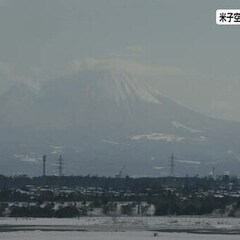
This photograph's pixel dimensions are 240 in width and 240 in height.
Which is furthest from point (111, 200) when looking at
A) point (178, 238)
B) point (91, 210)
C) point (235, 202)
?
point (178, 238)

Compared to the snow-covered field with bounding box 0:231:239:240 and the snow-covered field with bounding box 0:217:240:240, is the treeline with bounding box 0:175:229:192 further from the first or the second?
the snow-covered field with bounding box 0:231:239:240

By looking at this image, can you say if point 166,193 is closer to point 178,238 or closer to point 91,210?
point 91,210

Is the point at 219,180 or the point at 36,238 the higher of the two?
the point at 219,180

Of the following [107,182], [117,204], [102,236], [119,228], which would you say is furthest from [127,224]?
[107,182]

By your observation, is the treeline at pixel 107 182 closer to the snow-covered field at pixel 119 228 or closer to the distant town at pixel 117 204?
the distant town at pixel 117 204

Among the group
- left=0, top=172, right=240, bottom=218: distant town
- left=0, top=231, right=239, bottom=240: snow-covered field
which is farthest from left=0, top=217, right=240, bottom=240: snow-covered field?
left=0, top=172, right=240, bottom=218: distant town

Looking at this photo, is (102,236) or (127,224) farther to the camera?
(127,224)

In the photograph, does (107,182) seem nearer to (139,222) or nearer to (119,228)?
(139,222)

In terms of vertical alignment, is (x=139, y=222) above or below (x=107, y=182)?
below

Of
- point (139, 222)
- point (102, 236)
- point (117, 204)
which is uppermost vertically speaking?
point (117, 204)
